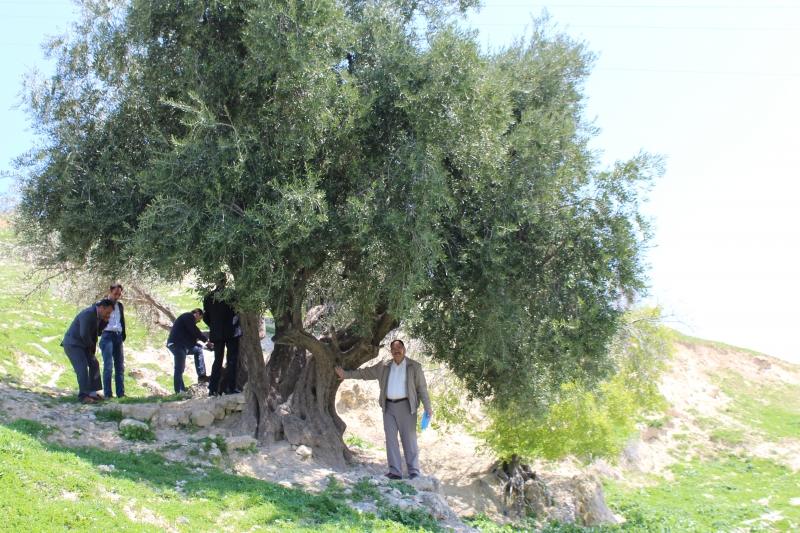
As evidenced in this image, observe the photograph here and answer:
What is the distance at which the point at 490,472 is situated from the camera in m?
16.0

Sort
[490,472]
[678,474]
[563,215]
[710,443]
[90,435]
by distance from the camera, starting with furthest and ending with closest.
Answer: [710,443], [678,474], [490,472], [563,215], [90,435]

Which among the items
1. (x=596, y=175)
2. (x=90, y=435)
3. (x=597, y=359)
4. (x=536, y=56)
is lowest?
(x=90, y=435)

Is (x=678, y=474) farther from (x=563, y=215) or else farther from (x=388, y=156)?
(x=388, y=156)

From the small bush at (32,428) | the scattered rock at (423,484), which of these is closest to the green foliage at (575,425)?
the scattered rock at (423,484)

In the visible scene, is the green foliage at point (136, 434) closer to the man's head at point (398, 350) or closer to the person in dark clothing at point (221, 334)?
the person in dark clothing at point (221, 334)

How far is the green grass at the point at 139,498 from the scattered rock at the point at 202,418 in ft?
5.98

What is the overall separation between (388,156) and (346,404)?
35.9 feet

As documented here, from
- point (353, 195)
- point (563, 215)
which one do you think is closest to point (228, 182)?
point (353, 195)

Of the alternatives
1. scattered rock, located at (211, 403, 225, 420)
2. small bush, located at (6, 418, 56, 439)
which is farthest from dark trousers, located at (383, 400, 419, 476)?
small bush, located at (6, 418, 56, 439)

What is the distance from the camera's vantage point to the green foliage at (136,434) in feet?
31.4

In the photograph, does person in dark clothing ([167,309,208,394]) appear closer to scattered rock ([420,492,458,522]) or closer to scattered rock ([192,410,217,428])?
scattered rock ([192,410,217,428])

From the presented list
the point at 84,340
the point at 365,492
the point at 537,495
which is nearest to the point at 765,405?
the point at 537,495

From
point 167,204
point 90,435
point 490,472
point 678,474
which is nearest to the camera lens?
point 167,204

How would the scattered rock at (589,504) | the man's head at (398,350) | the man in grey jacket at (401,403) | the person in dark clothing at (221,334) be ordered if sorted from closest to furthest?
the man's head at (398,350)
the man in grey jacket at (401,403)
the person in dark clothing at (221,334)
the scattered rock at (589,504)
